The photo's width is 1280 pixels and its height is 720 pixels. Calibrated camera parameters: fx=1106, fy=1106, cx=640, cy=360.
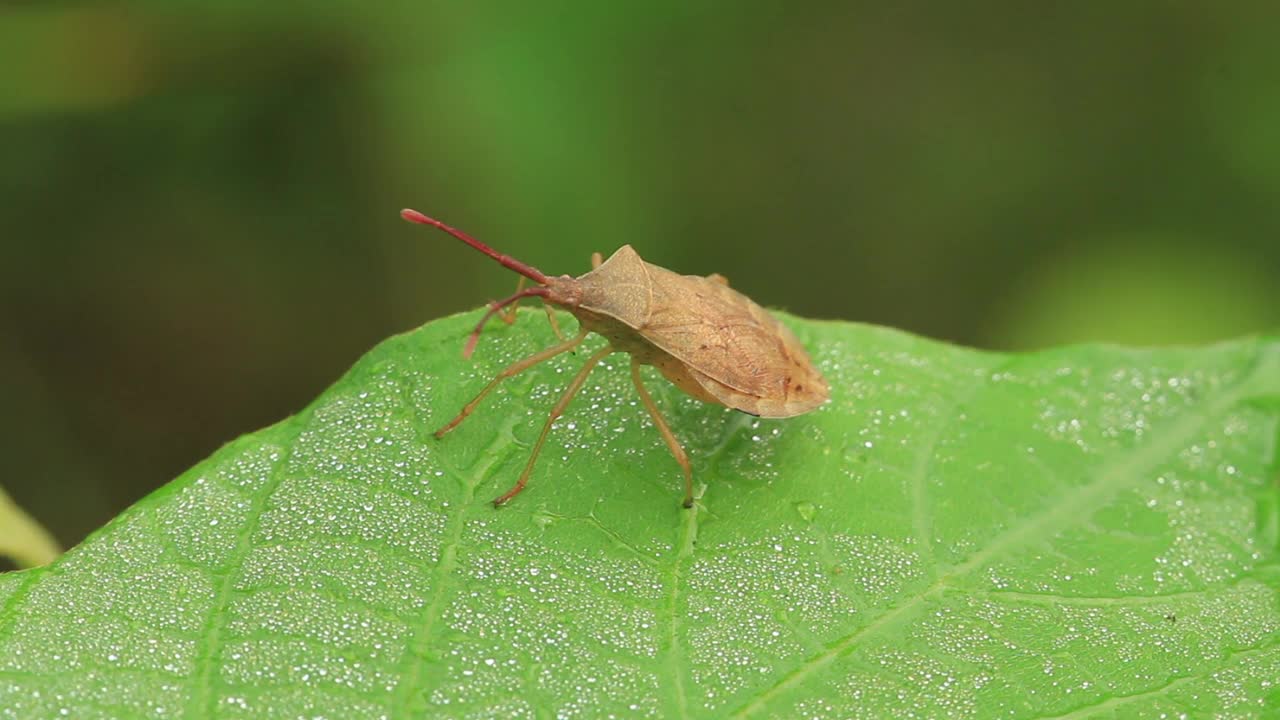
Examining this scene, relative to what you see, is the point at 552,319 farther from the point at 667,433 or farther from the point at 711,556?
the point at 711,556

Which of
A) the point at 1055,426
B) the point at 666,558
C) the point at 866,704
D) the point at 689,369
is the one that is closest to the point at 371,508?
the point at 666,558

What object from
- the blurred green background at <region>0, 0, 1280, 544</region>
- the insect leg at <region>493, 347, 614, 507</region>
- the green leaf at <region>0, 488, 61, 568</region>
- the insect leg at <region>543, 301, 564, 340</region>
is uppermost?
the blurred green background at <region>0, 0, 1280, 544</region>

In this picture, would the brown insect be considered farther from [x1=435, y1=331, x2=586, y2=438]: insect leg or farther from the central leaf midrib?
the central leaf midrib

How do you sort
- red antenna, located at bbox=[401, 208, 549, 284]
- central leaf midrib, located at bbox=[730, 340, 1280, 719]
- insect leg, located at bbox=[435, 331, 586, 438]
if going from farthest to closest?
red antenna, located at bbox=[401, 208, 549, 284] < insect leg, located at bbox=[435, 331, 586, 438] < central leaf midrib, located at bbox=[730, 340, 1280, 719]

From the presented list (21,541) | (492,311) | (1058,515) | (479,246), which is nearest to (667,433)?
(492,311)

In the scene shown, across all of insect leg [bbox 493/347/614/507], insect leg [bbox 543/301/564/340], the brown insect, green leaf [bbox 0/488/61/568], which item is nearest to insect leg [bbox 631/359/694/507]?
the brown insect
